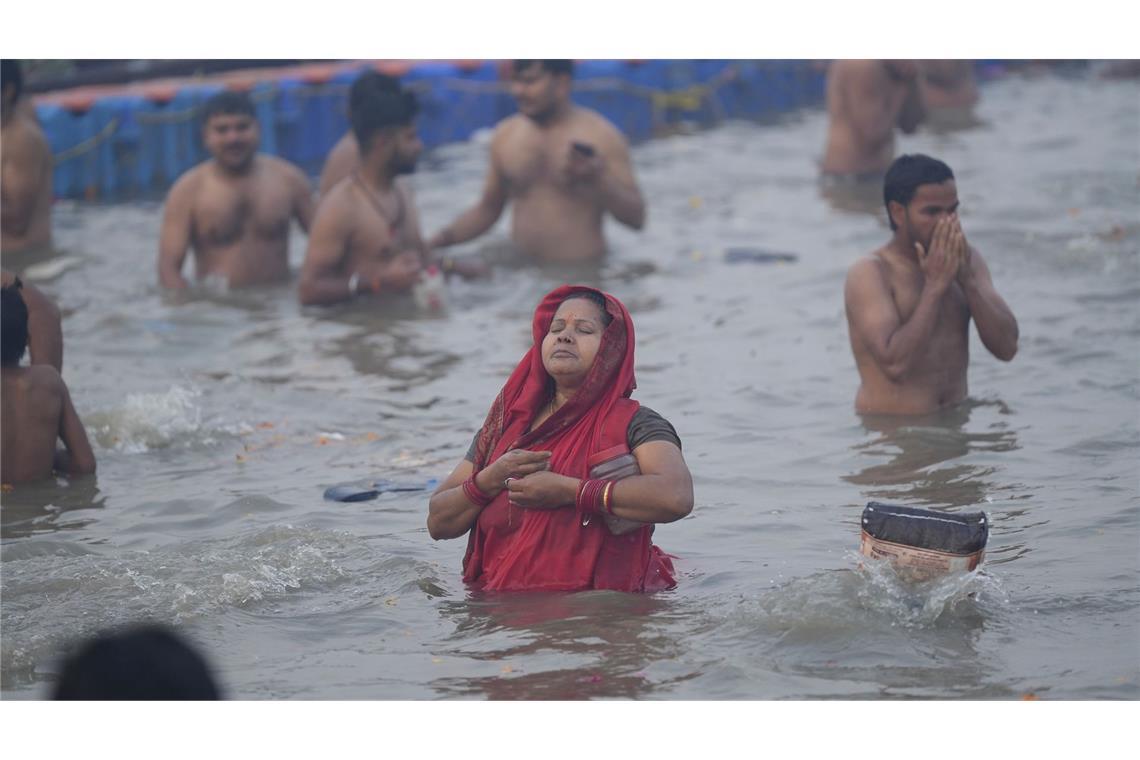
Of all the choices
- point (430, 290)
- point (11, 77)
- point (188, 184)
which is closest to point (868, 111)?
point (430, 290)

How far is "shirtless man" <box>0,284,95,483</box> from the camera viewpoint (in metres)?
6.73

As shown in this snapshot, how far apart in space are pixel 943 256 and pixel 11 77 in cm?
655

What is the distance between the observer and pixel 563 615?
5055mm

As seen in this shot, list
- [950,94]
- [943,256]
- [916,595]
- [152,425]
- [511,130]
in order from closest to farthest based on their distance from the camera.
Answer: [916,595]
[943,256]
[152,425]
[511,130]
[950,94]

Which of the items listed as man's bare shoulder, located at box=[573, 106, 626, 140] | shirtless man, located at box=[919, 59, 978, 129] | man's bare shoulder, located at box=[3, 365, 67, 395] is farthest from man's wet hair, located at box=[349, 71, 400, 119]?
shirtless man, located at box=[919, 59, 978, 129]

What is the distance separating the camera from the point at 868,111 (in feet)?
41.8

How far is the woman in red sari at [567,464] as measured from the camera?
4.96 m

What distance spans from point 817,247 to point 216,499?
612 cm

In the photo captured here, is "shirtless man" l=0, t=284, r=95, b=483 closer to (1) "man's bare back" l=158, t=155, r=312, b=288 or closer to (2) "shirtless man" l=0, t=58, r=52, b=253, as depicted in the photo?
(1) "man's bare back" l=158, t=155, r=312, b=288

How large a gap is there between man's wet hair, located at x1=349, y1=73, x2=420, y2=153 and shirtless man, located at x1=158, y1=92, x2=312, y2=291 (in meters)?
0.73

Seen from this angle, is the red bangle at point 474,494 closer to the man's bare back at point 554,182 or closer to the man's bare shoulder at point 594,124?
the man's bare back at point 554,182

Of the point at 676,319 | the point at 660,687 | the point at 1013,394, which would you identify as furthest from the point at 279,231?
the point at 660,687

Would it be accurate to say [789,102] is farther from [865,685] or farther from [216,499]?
[865,685]

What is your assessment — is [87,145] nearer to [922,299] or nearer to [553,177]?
[553,177]
